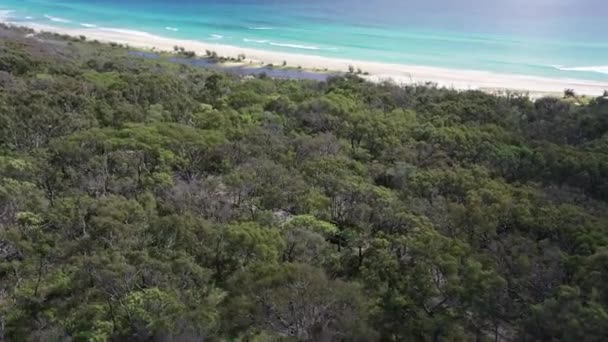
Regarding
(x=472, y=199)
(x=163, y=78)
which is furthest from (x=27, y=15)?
(x=472, y=199)

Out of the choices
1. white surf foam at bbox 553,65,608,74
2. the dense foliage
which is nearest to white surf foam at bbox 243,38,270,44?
white surf foam at bbox 553,65,608,74

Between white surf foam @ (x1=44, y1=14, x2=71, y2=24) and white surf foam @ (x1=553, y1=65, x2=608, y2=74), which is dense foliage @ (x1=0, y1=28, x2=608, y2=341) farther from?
white surf foam @ (x1=44, y1=14, x2=71, y2=24)

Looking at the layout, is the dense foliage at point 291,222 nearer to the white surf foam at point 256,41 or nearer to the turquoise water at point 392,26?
the turquoise water at point 392,26

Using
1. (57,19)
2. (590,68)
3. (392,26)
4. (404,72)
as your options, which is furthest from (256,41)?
(590,68)

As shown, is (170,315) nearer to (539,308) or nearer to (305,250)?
(305,250)

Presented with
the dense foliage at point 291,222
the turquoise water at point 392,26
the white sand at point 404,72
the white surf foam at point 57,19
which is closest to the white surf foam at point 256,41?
the turquoise water at point 392,26
